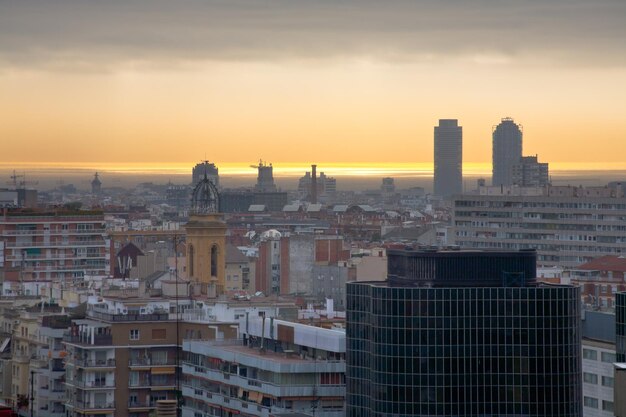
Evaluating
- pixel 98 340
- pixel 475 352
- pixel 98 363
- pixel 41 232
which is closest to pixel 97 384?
pixel 98 363

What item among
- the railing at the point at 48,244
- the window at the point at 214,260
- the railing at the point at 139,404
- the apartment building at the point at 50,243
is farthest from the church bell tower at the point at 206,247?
the railing at the point at 48,244

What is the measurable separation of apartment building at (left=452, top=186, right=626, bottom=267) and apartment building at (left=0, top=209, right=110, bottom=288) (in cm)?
3361

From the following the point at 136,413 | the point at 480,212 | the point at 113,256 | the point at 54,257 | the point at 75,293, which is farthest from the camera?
the point at 480,212

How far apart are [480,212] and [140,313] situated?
93916mm

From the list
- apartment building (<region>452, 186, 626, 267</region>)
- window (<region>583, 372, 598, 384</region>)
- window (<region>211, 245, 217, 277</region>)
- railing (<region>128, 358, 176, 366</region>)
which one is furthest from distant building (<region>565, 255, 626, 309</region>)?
window (<region>583, 372, 598, 384</region>)

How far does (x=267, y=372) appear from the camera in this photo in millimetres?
69375

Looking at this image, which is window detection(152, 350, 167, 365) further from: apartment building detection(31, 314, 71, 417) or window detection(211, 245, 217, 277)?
window detection(211, 245, 217, 277)

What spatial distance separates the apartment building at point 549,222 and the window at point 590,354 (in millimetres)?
92609

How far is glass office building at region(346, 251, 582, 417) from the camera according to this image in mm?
63406

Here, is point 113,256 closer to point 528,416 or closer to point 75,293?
point 75,293

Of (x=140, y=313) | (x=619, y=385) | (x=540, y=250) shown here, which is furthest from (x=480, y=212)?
(x=619, y=385)

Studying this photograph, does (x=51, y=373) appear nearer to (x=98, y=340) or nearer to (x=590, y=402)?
(x=98, y=340)

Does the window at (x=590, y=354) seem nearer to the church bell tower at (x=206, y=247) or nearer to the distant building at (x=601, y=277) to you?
the church bell tower at (x=206, y=247)

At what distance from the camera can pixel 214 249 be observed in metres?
105
